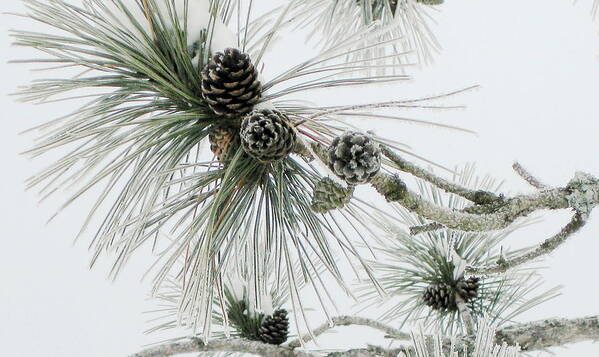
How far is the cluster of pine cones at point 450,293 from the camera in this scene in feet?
4.10

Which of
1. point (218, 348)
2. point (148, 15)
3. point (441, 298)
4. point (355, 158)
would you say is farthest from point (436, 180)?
point (441, 298)

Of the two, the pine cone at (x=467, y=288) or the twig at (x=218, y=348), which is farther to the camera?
the pine cone at (x=467, y=288)

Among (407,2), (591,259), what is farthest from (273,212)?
(591,259)

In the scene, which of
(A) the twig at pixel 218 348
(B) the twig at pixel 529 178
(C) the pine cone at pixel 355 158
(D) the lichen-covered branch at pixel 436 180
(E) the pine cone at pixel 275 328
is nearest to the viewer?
(C) the pine cone at pixel 355 158

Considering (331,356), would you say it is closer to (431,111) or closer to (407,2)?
(431,111)

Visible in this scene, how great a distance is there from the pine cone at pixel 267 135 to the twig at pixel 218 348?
42 cm

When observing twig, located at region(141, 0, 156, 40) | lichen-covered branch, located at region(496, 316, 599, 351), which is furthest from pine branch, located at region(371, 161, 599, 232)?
twig, located at region(141, 0, 156, 40)

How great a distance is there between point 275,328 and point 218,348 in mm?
195

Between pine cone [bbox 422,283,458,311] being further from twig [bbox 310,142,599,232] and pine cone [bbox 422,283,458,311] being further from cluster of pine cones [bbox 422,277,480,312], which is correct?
twig [bbox 310,142,599,232]

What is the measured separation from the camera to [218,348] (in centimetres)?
104

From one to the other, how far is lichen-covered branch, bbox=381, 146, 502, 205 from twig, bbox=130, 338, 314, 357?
39 centimetres

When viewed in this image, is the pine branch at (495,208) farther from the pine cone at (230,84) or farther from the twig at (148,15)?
the twig at (148,15)

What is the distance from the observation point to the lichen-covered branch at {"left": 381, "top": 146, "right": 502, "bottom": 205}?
27.1 inches

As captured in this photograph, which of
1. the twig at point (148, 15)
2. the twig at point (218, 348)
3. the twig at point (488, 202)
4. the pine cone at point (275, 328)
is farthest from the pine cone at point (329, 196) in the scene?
the pine cone at point (275, 328)
